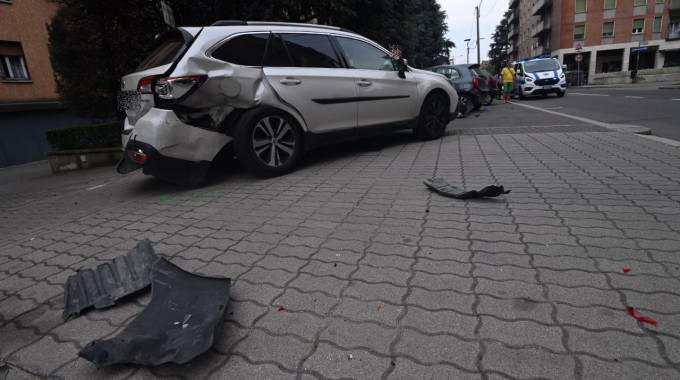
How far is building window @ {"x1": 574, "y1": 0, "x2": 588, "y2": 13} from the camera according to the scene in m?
47.7

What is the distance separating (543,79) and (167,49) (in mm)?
19155

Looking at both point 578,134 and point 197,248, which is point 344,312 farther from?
point 578,134

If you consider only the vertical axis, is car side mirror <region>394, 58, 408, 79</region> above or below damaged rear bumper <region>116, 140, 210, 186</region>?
above

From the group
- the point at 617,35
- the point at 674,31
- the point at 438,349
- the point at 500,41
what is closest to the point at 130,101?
the point at 438,349

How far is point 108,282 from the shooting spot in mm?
2330

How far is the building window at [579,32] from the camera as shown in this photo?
48.3 m

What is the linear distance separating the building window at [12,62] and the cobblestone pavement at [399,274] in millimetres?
14647

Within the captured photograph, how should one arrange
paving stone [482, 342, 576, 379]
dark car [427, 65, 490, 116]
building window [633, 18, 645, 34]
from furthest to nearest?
1. building window [633, 18, 645, 34]
2. dark car [427, 65, 490, 116]
3. paving stone [482, 342, 576, 379]

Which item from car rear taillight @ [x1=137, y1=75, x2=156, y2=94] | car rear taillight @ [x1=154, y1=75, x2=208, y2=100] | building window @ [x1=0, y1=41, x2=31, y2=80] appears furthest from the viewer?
building window @ [x1=0, y1=41, x2=31, y2=80]

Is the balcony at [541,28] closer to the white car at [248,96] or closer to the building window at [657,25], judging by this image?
the building window at [657,25]

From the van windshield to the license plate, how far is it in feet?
64.9

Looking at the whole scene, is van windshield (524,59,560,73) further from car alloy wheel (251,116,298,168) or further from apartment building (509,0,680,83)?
apartment building (509,0,680,83)

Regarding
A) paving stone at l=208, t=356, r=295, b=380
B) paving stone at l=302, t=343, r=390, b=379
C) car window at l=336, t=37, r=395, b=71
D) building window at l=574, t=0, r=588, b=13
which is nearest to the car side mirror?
car window at l=336, t=37, r=395, b=71

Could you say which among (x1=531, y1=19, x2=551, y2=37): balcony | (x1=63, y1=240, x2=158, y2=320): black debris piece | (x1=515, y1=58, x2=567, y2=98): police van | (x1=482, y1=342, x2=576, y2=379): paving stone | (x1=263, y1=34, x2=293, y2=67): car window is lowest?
(x1=482, y1=342, x2=576, y2=379): paving stone
